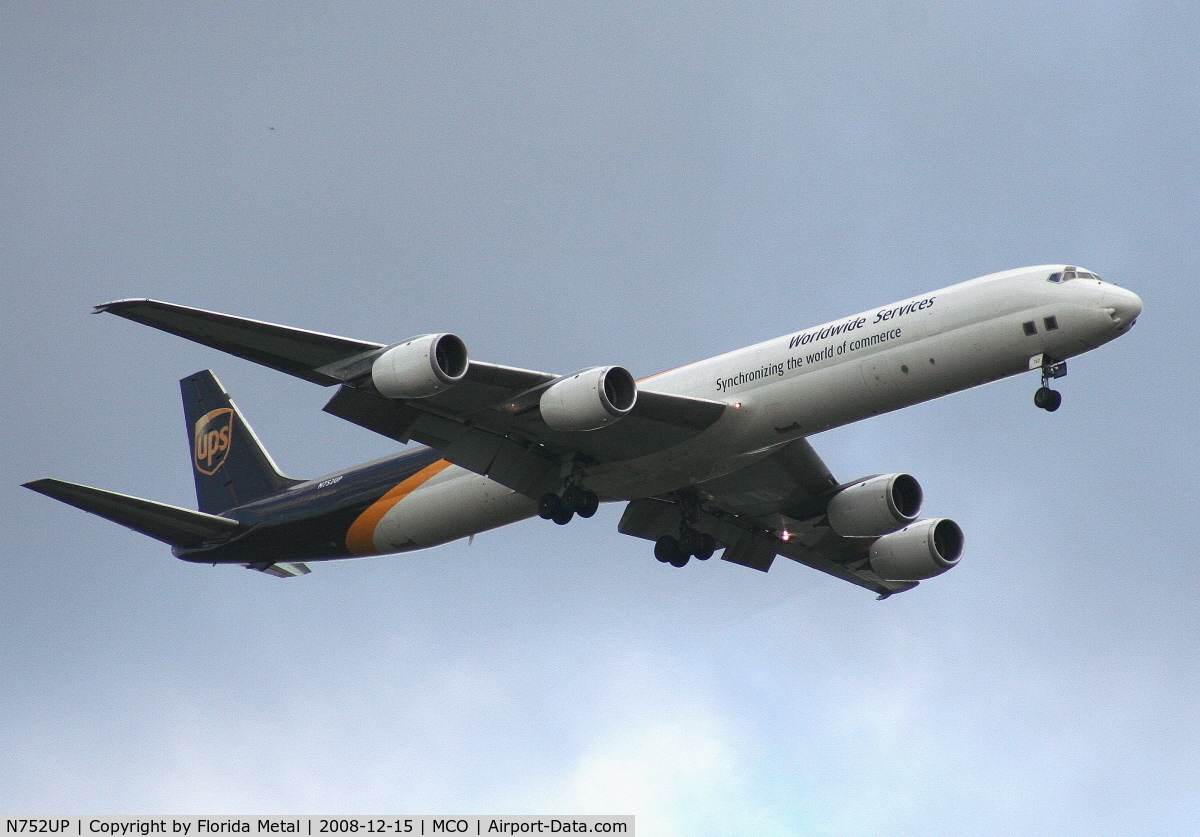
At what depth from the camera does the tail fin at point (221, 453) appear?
41188mm

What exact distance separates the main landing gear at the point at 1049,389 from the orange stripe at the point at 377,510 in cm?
1525

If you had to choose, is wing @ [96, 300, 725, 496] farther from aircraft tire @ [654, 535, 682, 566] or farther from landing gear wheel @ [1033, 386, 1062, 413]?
landing gear wheel @ [1033, 386, 1062, 413]

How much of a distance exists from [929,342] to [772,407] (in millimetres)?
3856

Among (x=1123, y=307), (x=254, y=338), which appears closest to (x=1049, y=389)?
(x=1123, y=307)

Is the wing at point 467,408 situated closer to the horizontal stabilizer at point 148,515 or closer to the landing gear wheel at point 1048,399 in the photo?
the horizontal stabilizer at point 148,515

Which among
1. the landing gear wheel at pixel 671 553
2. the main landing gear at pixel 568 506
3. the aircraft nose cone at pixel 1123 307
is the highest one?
the aircraft nose cone at pixel 1123 307

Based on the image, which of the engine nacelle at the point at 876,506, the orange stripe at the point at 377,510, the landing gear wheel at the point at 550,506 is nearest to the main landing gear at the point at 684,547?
the engine nacelle at the point at 876,506

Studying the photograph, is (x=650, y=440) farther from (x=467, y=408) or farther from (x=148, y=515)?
(x=148, y=515)

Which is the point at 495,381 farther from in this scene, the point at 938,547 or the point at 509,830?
the point at 938,547

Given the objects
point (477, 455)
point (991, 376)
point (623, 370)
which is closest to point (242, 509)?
point (477, 455)

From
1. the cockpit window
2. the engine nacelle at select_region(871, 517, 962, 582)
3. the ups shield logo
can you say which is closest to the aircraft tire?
the engine nacelle at select_region(871, 517, 962, 582)

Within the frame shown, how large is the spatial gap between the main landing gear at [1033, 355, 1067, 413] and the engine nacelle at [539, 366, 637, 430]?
891cm

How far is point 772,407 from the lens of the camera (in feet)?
103

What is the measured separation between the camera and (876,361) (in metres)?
30.3
